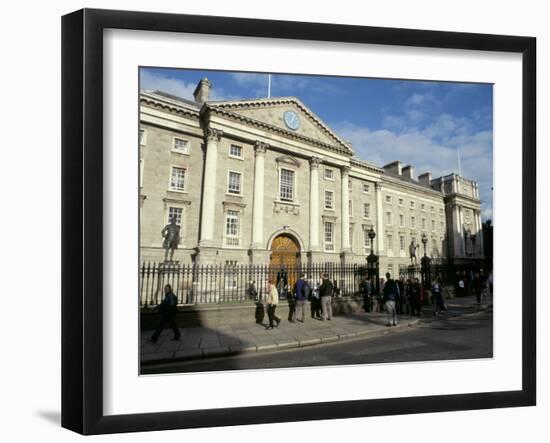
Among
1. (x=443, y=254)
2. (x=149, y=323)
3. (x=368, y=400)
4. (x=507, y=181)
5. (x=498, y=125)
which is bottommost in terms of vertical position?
(x=368, y=400)

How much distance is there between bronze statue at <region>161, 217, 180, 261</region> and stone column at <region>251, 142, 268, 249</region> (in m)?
3.25

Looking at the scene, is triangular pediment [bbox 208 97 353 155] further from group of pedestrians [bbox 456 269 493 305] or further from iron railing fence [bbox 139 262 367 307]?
Result: group of pedestrians [bbox 456 269 493 305]

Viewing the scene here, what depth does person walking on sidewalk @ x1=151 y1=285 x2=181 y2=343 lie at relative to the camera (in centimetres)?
458

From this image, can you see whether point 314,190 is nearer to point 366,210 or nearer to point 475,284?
point 366,210

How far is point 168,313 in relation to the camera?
4914 mm

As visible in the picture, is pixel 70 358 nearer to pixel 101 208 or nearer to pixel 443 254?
pixel 101 208

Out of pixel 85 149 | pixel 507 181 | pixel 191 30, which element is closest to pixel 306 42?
pixel 191 30

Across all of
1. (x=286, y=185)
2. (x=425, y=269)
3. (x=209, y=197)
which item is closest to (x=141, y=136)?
(x=209, y=197)

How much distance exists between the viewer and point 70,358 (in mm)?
3666

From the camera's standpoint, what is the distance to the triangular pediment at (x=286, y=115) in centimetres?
665

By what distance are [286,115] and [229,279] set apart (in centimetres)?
481

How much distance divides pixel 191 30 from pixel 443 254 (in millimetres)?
8772

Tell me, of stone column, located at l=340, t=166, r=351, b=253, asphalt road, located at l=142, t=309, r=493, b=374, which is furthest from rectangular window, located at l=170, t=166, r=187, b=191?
stone column, located at l=340, t=166, r=351, b=253

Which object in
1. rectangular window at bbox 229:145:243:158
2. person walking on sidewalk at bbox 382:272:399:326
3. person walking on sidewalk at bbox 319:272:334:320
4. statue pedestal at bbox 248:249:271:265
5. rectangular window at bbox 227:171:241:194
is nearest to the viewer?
person walking on sidewalk at bbox 382:272:399:326
